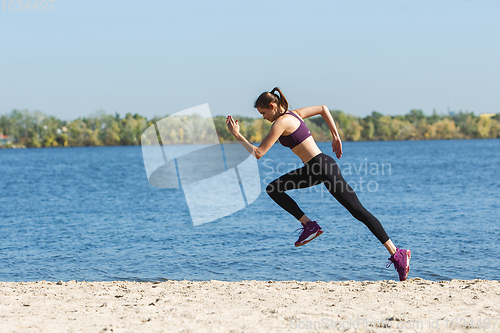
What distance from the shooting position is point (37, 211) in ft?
81.7

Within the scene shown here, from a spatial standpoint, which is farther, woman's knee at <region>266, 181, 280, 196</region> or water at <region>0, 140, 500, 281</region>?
water at <region>0, 140, 500, 281</region>

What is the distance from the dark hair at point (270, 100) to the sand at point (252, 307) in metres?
2.62

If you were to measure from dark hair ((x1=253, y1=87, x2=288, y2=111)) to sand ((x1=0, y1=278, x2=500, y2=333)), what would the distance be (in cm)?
262

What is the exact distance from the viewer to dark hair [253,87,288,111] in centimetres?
621

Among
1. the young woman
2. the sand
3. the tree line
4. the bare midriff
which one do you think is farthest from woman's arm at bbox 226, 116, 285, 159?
the tree line

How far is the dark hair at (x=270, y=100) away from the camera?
20.4ft

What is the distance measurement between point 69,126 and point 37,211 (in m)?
135

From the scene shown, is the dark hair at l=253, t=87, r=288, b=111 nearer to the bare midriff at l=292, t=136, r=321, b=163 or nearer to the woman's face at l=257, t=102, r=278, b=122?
the woman's face at l=257, t=102, r=278, b=122

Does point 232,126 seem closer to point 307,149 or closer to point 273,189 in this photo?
point 307,149

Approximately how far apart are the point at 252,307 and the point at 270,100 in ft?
9.27

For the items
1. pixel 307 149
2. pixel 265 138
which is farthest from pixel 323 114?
pixel 265 138

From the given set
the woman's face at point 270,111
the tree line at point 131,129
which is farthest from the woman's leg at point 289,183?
the tree line at point 131,129

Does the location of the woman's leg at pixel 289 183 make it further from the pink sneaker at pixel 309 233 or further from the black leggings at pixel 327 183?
the pink sneaker at pixel 309 233

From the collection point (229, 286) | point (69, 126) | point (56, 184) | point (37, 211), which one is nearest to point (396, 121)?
point (69, 126)
